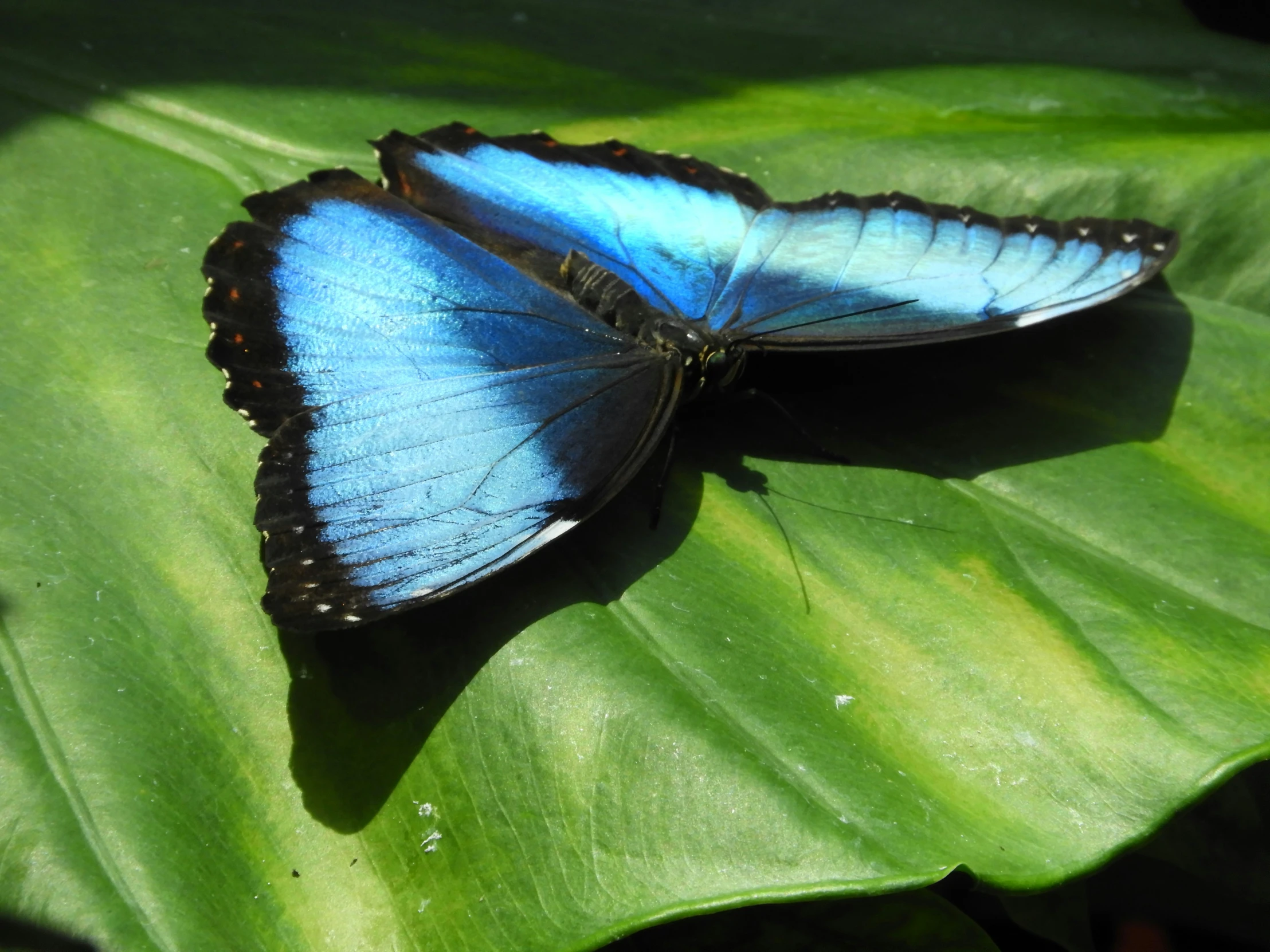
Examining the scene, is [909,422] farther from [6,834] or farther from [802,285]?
[6,834]

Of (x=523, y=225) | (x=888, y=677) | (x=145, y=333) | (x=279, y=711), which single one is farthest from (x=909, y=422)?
(x=145, y=333)

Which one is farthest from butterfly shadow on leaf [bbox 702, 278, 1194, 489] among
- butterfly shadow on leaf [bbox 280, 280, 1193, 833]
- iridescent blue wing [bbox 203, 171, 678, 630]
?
iridescent blue wing [bbox 203, 171, 678, 630]

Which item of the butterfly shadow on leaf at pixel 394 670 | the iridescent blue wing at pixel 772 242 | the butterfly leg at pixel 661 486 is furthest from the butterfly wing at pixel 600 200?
the butterfly shadow on leaf at pixel 394 670

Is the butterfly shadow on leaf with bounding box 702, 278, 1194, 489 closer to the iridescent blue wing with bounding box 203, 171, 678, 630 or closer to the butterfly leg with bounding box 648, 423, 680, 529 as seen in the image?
the butterfly leg with bounding box 648, 423, 680, 529

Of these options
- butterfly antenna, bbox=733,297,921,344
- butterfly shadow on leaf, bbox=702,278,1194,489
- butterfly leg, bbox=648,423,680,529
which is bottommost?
butterfly leg, bbox=648,423,680,529

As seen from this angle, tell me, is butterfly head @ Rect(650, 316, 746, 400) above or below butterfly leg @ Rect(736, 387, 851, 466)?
above

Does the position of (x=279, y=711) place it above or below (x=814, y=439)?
below

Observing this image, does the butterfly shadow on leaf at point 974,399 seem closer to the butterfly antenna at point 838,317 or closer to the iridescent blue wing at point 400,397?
the butterfly antenna at point 838,317
